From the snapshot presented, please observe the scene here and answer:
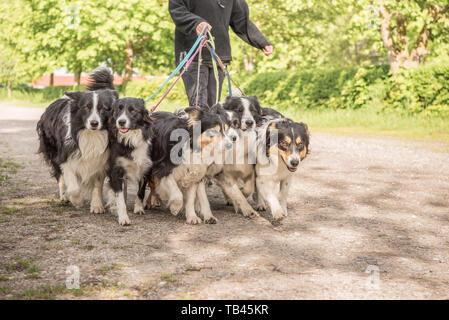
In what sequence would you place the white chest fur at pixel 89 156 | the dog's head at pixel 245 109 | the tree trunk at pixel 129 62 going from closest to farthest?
1. the white chest fur at pixel 89 156
2. the dog's head at pixel 245 109
3. the tree trunk at pixel 129 62

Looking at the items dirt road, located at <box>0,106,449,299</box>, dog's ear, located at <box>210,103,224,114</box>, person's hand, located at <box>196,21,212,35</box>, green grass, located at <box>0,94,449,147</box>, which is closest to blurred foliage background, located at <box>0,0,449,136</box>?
green grass, located at <box>0,94,449,147</box>

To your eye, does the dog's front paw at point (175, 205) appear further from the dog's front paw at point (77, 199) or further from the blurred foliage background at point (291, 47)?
the blurred foliage background at point (291, 47)

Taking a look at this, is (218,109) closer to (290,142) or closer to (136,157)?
(290,142)

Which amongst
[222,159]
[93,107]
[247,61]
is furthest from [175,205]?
[247,61]

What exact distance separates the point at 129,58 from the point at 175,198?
2802 cm

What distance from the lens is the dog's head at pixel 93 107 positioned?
5.40 m

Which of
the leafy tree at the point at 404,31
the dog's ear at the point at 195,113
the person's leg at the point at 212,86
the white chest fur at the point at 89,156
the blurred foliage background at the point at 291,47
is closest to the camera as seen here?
the dog's ear at the point at 195,113

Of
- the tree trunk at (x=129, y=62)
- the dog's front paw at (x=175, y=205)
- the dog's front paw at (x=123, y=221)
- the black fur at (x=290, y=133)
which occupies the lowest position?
the dog's front paw at (x=123, y=221)

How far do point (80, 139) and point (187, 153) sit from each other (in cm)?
111

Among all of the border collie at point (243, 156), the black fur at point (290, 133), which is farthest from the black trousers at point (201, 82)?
the black fur at point (290, 133)

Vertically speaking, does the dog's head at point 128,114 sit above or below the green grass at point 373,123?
above

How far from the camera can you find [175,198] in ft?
18.5
